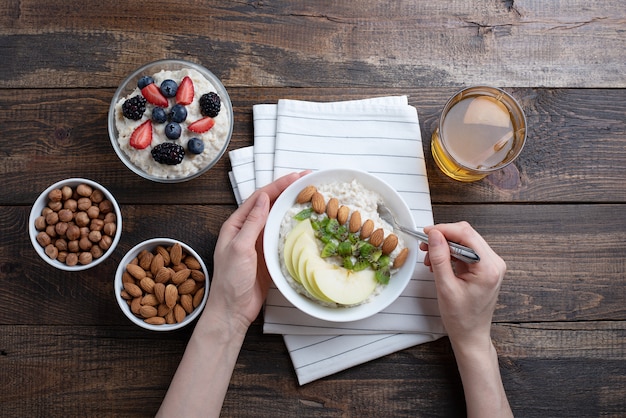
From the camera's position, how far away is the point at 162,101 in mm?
1355

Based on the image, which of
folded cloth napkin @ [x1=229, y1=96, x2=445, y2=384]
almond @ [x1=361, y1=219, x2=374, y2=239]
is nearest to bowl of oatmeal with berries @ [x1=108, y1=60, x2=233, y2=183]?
folded cloth napkin @ [x1=229, y1=96, x2=445, y2=384]

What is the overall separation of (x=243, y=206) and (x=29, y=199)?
631 millimetres

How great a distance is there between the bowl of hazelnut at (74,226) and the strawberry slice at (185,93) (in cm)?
31

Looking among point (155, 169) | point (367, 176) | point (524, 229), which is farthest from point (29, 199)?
point (524, 229)

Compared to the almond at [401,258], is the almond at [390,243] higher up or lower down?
higher up

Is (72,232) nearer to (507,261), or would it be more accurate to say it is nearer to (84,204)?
(84,204)

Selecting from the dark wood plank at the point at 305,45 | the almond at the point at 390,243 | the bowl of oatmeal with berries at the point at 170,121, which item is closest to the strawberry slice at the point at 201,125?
the bowl of oatmeal with berries at the point at 170,121

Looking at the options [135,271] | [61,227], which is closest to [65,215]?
[61,227]

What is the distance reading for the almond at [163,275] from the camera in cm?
138

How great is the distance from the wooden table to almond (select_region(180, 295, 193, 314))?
0.40ft

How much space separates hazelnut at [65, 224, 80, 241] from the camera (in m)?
1.37

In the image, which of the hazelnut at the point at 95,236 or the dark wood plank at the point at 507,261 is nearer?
the hazelnut at the point at 95,236

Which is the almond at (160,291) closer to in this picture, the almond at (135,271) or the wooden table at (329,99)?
the almond at (135,271)

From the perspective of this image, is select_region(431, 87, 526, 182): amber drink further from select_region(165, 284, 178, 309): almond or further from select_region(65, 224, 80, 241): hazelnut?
select_region(65, 224, 80, 241): hazelnut
